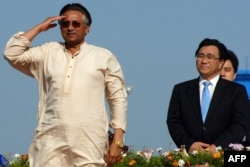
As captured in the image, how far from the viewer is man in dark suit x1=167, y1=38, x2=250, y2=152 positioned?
32.7 feet

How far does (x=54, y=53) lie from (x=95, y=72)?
0.38m

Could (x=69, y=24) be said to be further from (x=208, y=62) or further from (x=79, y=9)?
(x=208, y=62)

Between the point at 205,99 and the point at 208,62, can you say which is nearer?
the point at 208,62

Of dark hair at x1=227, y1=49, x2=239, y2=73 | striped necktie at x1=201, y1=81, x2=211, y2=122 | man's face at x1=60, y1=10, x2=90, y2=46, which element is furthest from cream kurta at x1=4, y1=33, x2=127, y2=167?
dark hair at x1=227, y1=49, x2=239, y2=73

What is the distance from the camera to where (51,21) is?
7855 mm

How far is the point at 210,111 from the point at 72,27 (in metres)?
2.83

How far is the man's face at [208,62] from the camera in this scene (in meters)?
9.98

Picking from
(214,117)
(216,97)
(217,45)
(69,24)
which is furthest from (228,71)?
(69,24)

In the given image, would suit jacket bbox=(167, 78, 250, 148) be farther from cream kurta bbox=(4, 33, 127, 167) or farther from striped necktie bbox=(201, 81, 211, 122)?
cream kurta bbox=(4, 33, 127, 167)

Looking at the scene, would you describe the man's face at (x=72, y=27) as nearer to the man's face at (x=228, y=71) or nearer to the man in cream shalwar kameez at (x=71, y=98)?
the man in cream shalwar kameez at (x=71, y=98)

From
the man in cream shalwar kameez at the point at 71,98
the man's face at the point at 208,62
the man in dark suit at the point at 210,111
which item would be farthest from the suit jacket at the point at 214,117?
the man in cream shalwar kameez at the point at 71,98

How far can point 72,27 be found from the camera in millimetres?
7664

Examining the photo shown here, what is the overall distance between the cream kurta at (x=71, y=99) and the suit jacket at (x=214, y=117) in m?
2.28

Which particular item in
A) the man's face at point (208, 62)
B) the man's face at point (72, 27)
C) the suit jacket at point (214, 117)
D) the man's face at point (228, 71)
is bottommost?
the suit jacket at point (214, 117)
